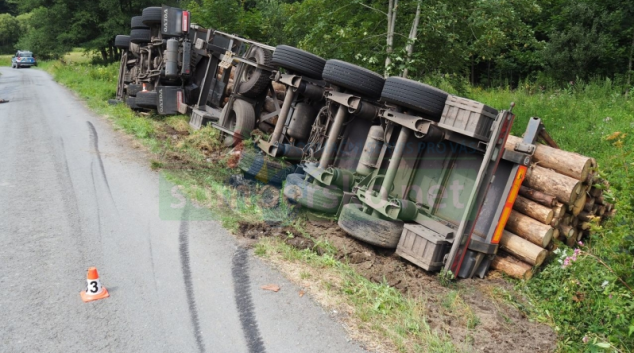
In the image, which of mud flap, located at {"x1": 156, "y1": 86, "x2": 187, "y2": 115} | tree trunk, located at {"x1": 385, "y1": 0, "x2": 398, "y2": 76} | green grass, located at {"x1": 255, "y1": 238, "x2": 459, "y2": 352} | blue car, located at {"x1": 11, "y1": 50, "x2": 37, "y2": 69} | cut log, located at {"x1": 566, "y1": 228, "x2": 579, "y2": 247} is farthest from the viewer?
blue car, located at {"x1": 11, "y1": 50, "x2": 37, "y2": 69}

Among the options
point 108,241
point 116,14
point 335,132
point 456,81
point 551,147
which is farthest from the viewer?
point 116,14

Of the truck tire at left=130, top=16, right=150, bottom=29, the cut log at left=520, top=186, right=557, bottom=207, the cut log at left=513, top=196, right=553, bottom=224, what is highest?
the truck tire at left=130, top=16, right=150, bottom=29

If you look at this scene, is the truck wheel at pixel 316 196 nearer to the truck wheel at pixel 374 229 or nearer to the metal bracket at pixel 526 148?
the truck wheel at pixel 374 229

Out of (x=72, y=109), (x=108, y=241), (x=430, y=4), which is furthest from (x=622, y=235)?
(x=72, y=109)

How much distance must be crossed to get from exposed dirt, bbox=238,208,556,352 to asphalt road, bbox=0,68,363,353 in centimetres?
94

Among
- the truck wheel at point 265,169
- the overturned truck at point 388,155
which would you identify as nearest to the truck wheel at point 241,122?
the overturned truck at point 388,155

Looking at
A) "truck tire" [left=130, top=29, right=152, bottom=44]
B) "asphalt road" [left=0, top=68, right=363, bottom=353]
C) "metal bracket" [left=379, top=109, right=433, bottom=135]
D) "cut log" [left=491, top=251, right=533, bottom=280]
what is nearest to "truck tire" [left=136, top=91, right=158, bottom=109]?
"truck tire" [left=130, top=29, right=152, bottom=44]

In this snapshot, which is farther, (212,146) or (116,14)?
(116,14)

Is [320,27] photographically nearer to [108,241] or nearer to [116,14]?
[108,241]

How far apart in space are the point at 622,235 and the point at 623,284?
1.47 ft

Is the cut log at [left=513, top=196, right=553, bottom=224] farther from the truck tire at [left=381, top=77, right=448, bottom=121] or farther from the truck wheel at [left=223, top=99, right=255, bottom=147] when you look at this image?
the truck wheel at [left=223, top=99, right=255, bottom=147]

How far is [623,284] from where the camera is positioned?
4410mm

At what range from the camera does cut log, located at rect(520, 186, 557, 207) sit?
5754 millimetres

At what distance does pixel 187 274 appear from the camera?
4914 mm
